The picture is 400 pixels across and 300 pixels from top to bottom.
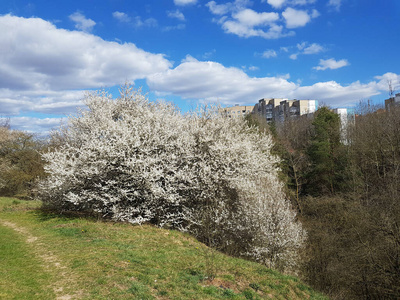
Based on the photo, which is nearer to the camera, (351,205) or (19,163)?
(351,205)

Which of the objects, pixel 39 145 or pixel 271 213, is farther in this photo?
pixel 39 145

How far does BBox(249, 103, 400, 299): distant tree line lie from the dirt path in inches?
392

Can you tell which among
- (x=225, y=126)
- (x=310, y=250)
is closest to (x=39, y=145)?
(x=225, y=126)

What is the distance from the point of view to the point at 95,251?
870 centimetres

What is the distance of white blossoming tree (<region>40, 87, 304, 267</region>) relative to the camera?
43.9ft

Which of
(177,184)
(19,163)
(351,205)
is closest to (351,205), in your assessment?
(351,205)

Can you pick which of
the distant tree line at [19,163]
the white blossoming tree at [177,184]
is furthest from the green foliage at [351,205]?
the distant tree line at [19,163]

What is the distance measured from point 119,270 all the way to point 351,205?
769 inches

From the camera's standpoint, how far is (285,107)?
6938 centimetres

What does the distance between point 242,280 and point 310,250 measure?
10838 mm

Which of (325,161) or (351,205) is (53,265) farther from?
(325,161)

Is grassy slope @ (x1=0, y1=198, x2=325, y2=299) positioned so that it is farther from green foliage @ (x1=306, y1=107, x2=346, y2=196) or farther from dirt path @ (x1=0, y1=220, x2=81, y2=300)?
green foliage @ (x1=306, y1=107, x2=346, y2=196)

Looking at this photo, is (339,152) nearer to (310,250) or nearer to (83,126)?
(310,250)

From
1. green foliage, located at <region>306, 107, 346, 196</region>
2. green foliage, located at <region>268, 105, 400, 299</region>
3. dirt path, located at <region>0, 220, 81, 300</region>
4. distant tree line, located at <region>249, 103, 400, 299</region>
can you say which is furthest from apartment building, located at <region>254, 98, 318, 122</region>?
dirt path, located at <region>0, 220, 81, 300</region>
